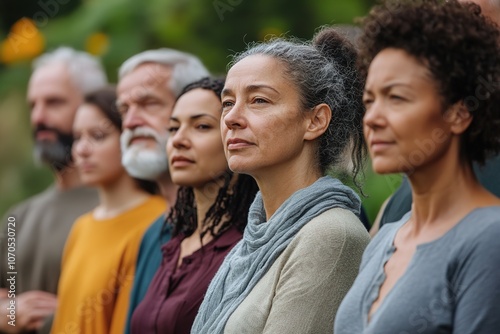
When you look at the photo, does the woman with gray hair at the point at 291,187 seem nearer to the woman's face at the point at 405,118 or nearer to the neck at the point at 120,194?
the woman's face at the point at 405,118

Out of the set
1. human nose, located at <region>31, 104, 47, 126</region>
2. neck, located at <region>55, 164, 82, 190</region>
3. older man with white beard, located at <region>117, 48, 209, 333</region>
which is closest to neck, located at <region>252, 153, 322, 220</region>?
older man with white beard, located at <region>117, 48, 209, 333</region>

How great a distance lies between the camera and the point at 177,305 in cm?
425

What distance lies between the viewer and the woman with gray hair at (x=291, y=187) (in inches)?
135

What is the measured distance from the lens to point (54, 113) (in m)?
6.75

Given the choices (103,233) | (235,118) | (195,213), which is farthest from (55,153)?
(235,118)

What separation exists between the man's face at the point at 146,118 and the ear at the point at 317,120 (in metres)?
1.76

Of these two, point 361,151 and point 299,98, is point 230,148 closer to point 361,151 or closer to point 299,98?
point 299,98

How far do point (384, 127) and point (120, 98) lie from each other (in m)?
2.92

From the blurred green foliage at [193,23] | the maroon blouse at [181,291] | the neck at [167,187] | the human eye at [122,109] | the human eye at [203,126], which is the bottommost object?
the maroon blouse at [181,291]

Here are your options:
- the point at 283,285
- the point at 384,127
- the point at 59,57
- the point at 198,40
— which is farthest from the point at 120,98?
the point at 384,127

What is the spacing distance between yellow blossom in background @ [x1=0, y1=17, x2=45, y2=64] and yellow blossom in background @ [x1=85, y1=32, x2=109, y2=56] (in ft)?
1.65

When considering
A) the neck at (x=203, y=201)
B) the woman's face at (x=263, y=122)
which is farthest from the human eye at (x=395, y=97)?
the neck at (x=203, y=201)

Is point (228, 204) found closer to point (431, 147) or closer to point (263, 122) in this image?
point (263, 122)

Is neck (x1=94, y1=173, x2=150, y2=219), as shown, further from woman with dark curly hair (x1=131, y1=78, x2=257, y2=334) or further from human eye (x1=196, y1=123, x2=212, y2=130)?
human eye (x1=196, y1=123, x2=212, y2=130)
